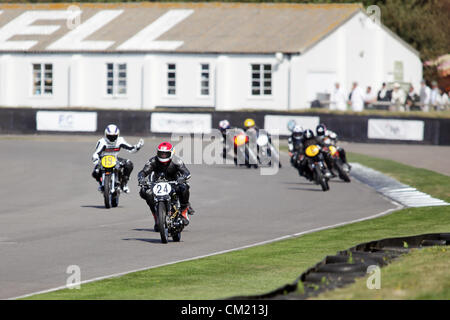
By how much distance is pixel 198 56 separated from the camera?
166 ft

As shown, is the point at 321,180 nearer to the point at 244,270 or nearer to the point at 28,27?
the point at 244,270

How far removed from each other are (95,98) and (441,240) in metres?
40.6

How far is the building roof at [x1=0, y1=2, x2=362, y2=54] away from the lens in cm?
5044

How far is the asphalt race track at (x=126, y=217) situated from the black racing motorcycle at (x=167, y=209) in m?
0.19

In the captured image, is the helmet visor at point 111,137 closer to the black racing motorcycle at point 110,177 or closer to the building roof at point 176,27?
the black racing motorcycle at point 110,177

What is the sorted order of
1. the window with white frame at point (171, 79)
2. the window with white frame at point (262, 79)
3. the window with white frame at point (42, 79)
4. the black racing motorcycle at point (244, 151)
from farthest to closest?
the window with white frame at point (42, 79) → the window with white frame at point (171, 79) → the window with white frame at point (262, 79) → the black racing motorcycle at point (244, 151)

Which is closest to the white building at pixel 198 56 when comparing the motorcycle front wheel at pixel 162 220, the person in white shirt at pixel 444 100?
the person in white shirt at pixel 444 100

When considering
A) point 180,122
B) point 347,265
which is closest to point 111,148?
point 347,265

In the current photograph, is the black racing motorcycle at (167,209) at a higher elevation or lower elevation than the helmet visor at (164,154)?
lower

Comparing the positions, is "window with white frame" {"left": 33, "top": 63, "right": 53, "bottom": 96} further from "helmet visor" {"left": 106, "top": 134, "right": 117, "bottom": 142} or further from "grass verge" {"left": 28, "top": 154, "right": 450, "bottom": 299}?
"grass verge" {"left": 28, "top": 154, "right": 450, "bottom": 299}

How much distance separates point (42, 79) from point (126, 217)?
36.8 metres

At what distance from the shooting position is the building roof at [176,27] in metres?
50.4
